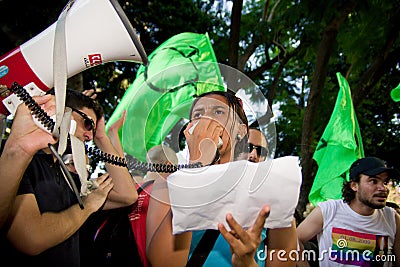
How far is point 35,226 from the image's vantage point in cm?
138

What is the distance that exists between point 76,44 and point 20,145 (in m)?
0.34

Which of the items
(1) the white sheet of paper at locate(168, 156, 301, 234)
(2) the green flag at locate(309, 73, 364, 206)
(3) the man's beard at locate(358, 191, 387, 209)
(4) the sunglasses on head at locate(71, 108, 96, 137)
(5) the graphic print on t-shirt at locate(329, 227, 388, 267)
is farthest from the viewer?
(2) the green flag at locate(309, 73, 364, 206)

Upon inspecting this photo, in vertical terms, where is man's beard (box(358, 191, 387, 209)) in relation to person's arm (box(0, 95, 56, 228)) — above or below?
below

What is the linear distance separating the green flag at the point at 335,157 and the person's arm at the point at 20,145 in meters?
3.18

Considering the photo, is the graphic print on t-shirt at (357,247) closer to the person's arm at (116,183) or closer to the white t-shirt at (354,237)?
the white t-shirt at (354,237)

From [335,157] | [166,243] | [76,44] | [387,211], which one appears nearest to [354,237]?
[387,211]

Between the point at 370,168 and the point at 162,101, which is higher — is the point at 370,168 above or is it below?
below

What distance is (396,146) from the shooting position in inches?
410

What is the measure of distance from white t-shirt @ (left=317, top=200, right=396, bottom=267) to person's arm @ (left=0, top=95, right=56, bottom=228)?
226 cm

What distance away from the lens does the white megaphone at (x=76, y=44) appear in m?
1.20

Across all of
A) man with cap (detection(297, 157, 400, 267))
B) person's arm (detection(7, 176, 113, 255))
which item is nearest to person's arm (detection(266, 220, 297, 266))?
person's arm (detection(7, 176, 113, 255))

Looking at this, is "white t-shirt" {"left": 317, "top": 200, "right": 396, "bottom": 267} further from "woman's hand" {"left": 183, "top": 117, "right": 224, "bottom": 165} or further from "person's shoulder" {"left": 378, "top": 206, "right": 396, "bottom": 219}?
"woman's hand" {"left": 183, "top": 117, "right": 224, "bottom": 165}

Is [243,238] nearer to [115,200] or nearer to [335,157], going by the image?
[115,200]

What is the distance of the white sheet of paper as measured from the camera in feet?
3.40
